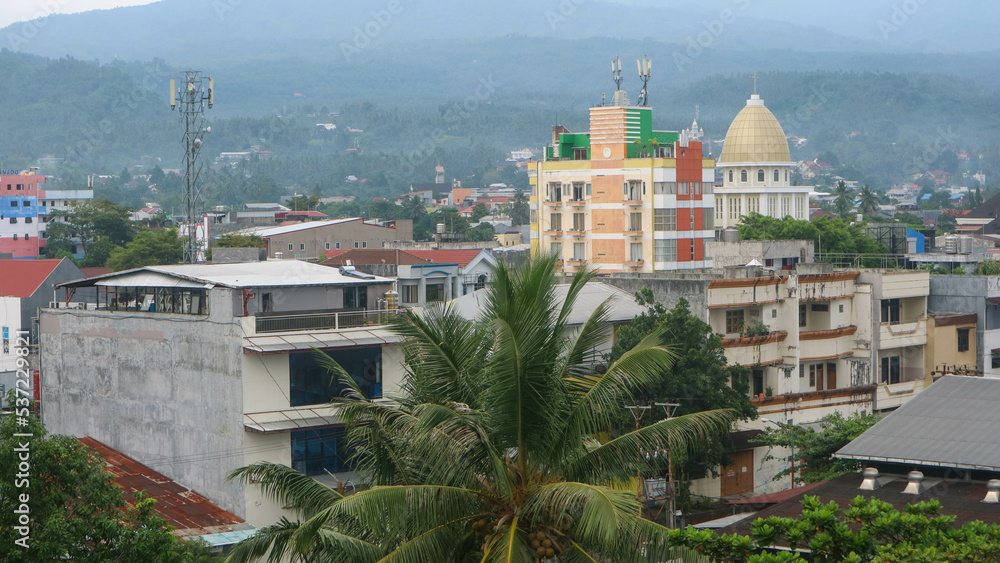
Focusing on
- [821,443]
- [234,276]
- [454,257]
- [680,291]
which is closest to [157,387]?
[234,276]

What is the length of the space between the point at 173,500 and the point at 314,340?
5205mm

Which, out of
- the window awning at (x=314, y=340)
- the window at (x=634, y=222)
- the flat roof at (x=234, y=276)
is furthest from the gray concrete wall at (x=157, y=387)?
the window at (x=634, y=222)

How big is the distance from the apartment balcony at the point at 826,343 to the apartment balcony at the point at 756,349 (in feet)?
2.72

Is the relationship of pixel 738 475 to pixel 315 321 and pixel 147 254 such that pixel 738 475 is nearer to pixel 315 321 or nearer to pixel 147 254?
pixel 315 321

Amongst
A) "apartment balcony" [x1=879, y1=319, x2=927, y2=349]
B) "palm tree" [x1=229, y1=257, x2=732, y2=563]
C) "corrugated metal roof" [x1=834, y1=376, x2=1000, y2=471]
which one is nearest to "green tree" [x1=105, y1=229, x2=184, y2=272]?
"apartment balcony" [x1=879, y1=319, x2=927, y2=349]

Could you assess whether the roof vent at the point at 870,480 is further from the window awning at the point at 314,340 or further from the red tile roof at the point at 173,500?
the red tile roof at the point at 173,500

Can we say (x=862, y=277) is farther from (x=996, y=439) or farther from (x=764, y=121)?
(x=764, y=121)

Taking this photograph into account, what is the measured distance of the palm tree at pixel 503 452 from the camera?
46.7 ft

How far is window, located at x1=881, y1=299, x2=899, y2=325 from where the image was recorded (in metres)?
43.6

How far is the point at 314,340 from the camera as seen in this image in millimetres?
29312

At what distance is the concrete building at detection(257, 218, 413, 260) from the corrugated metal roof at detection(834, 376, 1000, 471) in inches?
2378

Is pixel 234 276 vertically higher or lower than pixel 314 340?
higher

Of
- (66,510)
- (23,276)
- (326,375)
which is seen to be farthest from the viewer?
A: (23,276)

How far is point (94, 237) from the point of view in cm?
10131
